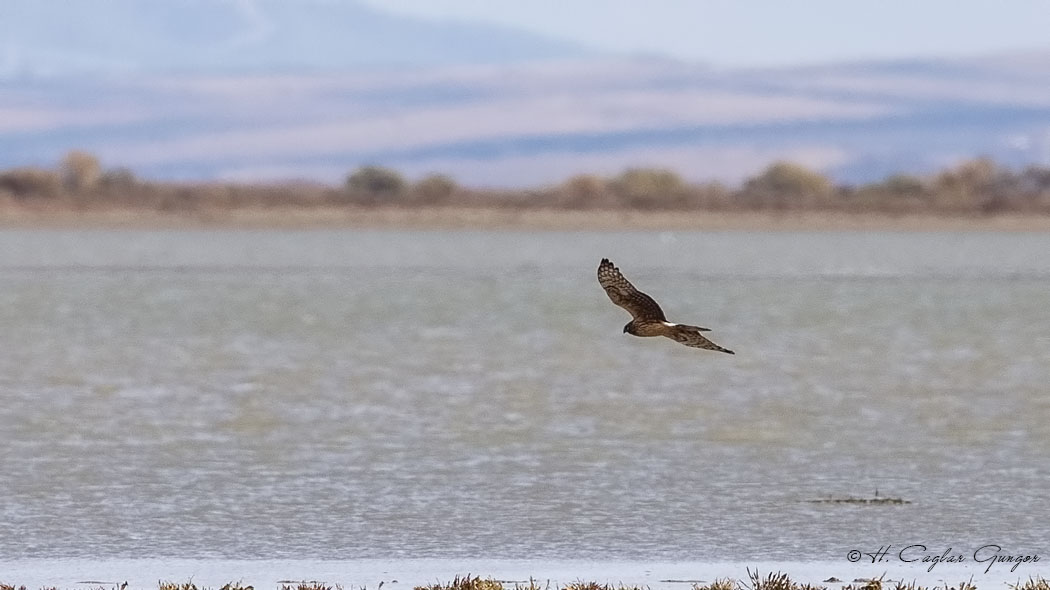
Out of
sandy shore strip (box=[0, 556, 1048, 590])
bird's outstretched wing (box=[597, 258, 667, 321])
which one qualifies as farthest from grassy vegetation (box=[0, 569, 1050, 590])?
bird's outstretched wing (box=[597, 258, 667, 321])

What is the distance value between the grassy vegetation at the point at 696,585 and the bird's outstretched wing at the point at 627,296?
46.5 inches

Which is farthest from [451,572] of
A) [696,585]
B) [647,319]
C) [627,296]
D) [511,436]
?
[511,436]

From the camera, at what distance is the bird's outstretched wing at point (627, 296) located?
8.02 meters

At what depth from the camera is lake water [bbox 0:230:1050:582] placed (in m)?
10.9

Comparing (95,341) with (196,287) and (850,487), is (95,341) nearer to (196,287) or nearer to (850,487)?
(850,487)

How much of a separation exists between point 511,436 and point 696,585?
652 centimetres

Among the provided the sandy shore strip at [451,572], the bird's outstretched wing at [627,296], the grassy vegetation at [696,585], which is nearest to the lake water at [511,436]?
Answer: the sandy shore strip at [451,572]

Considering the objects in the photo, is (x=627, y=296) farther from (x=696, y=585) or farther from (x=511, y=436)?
(x=511, y=436)

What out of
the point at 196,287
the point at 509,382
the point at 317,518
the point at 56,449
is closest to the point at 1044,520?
the point at 317,518

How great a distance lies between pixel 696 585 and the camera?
29.6ft

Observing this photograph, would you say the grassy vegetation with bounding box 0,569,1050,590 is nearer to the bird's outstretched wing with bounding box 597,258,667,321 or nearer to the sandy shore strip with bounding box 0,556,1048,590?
the sandy shore strip with bounding box 0,556,1048,590

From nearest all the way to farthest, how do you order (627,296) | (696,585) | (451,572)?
(627,296)
(696,585)
(451,572)

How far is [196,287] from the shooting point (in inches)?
1917

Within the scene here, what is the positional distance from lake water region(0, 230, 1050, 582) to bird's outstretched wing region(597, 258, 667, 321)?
6.94ft
